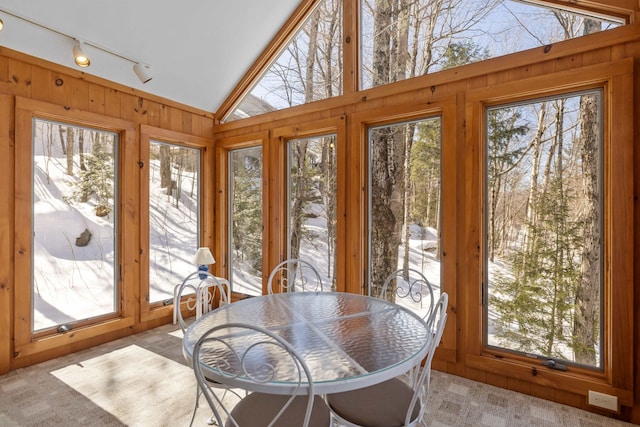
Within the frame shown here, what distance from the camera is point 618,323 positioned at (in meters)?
2.04

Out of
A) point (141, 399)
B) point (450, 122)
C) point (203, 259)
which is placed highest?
point (450, 122)

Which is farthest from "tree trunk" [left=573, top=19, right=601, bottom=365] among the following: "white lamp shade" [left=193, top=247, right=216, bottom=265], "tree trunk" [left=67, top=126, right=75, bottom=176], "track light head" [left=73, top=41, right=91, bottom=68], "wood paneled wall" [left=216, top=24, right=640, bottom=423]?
"tree trunk" [left=67, top=126, right=75, bottom=176]

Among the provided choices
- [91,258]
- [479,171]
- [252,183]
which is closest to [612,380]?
[479,171]

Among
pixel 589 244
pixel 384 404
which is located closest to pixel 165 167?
pixel 384 404

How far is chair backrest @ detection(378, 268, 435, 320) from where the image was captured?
109 inches

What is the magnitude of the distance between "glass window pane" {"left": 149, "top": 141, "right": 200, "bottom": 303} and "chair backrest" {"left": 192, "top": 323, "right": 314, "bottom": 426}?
2484 mm

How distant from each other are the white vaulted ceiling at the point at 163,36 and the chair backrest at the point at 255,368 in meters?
2.78

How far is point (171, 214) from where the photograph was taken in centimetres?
383

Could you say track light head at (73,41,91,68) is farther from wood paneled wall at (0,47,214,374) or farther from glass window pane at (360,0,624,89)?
glass window pane at (360,0,624,89)

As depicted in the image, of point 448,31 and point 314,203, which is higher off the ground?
point 448,31

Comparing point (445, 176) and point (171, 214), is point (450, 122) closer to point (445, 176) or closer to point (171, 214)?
point (445, 176)

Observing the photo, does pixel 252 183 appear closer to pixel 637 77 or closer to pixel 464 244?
pixel 464 244

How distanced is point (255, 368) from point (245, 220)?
283cm

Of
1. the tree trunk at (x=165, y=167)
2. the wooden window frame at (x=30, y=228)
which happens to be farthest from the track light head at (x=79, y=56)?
the tree trunk at (x=165, y=167)
